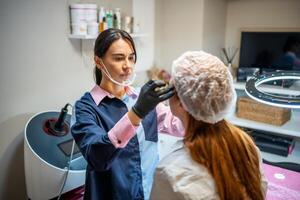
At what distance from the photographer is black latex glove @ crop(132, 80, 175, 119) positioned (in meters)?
0.75

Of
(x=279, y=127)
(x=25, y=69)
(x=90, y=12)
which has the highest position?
(x=90, y=12)

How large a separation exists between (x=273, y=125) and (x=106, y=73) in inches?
66.8

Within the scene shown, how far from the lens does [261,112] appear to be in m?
2.24

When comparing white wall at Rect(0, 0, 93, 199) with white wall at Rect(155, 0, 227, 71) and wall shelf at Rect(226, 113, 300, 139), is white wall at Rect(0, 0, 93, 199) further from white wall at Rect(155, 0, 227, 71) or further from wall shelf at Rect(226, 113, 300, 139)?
wall shelf at Rect(226, 113, 300, 139)

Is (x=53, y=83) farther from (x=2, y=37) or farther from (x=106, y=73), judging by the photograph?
(x=106, y=73)

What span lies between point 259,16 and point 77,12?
1810 mm

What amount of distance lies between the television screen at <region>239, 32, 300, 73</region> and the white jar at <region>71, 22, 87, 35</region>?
158 cm

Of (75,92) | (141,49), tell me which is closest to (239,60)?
(141,49)

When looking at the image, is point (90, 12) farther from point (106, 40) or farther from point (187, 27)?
point (187, 27)

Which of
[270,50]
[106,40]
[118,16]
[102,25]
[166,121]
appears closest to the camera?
[106,40]

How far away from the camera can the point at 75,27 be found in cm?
165

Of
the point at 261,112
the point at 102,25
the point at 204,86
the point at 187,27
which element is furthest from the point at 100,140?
the point at 187,27

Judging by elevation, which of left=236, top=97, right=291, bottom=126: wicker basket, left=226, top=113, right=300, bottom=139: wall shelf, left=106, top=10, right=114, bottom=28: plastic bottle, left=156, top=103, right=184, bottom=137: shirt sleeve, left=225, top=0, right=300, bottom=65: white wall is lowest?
left=226, top=113, right=300, bottom=139: wall shelf

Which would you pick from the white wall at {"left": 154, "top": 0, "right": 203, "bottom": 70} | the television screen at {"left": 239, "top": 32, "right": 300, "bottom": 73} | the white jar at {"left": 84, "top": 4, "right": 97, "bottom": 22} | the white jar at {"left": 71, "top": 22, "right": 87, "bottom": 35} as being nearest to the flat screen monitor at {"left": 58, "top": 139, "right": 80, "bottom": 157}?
the white jar at {"left": 71, "top": 22, "right": 87, "bottom": 35}
